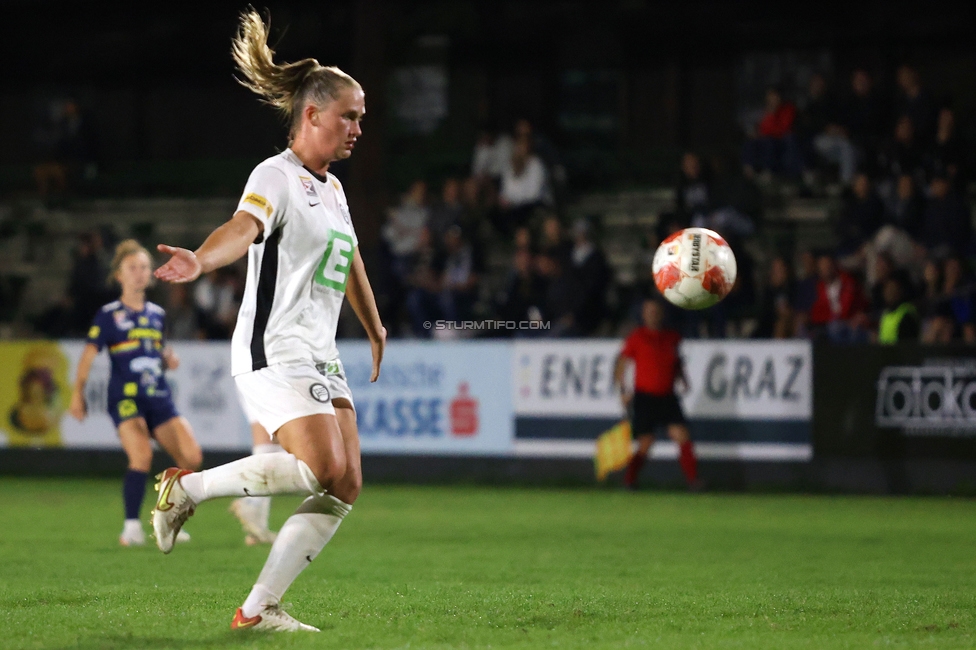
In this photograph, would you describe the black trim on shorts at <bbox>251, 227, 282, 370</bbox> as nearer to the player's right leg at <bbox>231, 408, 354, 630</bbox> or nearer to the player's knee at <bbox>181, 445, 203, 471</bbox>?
the player's right leg at <bbox>231, 408, 354, 630</bbox>

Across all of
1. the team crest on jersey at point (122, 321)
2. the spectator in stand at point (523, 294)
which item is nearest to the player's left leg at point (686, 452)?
the spectator in stand at point (523, 294)

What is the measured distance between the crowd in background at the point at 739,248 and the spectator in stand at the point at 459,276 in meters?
0.02

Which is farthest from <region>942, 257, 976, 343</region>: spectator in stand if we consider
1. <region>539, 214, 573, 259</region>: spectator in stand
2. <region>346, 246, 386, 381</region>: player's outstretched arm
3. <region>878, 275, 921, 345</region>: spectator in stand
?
<region>346, 246, 386, 381</region>: player's outstretched arm

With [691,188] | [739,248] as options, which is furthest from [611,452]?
[691,188]

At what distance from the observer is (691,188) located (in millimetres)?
18062

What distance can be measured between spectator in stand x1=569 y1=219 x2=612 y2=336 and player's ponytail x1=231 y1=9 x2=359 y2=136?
1115 centimetres

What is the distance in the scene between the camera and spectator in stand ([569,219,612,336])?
17266mm

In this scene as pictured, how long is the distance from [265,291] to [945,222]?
1251 centimetres

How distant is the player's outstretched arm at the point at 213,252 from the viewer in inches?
205

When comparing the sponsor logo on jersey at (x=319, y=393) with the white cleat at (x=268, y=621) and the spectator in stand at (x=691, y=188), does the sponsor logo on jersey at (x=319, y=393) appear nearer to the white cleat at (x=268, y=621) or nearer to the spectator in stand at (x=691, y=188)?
the white cleat at (x=268, y=621)

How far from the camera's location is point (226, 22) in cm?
2766

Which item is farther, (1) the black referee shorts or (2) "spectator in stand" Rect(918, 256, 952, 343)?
(1) the black referee shorts

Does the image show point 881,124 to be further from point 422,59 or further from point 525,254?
point 422,59

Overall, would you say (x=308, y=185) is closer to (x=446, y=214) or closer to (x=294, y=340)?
(x=294, y=340)
